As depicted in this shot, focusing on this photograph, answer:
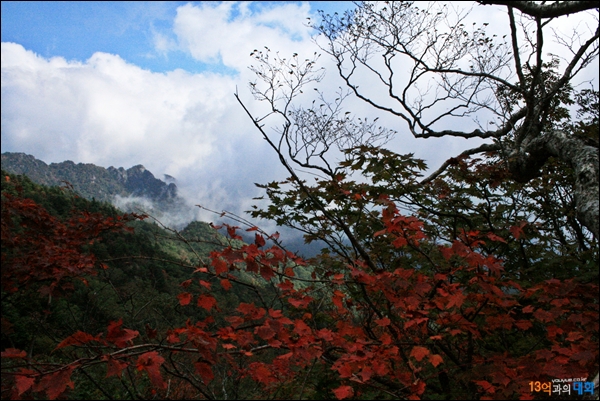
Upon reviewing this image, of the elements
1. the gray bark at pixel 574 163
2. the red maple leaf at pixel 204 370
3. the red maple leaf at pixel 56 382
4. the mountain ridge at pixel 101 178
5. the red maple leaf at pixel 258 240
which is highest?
the mountain ridge at pixel 101 178

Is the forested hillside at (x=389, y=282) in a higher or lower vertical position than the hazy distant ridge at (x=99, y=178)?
lower

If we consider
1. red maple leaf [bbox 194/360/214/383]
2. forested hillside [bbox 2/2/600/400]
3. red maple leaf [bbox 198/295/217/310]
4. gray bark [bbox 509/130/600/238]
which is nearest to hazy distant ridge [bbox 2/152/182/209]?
forested hillside [bbox 2/2/600/400]

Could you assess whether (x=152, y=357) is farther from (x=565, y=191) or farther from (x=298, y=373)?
(x=565, y=191)

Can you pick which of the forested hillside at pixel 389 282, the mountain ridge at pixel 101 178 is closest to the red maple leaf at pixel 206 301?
the forested hillside at pixel 389 282

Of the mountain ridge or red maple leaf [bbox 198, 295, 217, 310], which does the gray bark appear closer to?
red maple leaf [bbox 198, 295, 217, 310]

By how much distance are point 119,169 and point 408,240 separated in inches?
7413

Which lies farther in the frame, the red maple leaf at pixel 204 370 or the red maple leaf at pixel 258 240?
the red maple leaf at pixel 258 240

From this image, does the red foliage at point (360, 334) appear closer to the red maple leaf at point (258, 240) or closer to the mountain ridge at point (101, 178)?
the red maple leaf at point (258, 240)

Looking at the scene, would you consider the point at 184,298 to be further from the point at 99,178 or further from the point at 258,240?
the point at 99,178

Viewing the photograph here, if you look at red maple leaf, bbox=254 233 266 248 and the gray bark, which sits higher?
the gray bark

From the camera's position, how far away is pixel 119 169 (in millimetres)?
168125

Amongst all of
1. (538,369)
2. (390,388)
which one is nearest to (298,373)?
(390,388)

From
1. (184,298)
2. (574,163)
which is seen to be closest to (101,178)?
(184,298)

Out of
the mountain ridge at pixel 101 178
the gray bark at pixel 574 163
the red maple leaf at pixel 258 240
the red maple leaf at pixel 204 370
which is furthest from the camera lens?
the mountain ridge at pixel 101 178
